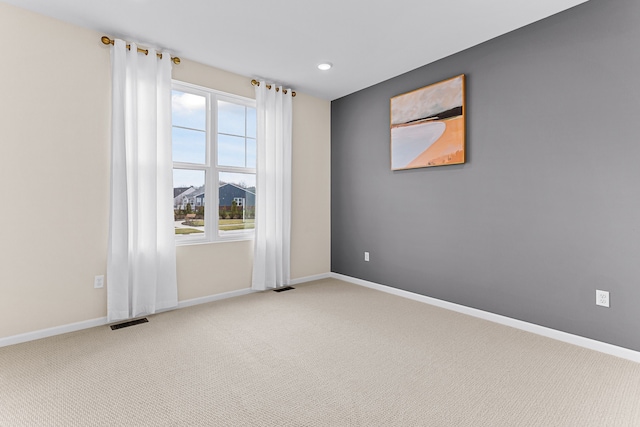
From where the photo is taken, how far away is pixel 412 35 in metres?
2.90

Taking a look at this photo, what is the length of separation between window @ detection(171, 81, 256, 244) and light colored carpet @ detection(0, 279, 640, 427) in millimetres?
1119

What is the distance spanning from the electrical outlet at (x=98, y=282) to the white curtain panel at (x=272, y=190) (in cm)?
156

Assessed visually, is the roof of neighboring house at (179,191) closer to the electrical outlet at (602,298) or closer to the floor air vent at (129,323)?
the floor air vent at (129,323)

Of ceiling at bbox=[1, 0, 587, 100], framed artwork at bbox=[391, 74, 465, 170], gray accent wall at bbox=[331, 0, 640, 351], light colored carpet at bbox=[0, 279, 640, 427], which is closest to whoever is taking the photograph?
light colored carpet at bbox=[0, 279, 640, 427]

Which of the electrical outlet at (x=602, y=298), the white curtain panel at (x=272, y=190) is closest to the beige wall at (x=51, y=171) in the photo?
the white curtain panel at (x=272, y=190)

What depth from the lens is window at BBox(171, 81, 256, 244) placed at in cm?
345

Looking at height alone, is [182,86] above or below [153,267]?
above

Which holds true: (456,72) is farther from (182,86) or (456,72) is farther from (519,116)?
(182,86)

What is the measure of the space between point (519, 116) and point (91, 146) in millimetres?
3861

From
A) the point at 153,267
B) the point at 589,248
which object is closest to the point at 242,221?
the point at 153,267

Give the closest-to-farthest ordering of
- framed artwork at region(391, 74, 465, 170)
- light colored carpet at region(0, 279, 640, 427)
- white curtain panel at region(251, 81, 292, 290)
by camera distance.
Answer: light colored carpet at region(0, 279, 640, 427) < framed artwork at region(391, 74, 465, 170) < white curtain panel at region(251, 81, 292, 290)

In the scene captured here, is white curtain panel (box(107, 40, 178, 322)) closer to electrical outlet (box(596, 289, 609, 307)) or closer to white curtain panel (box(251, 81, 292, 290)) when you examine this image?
white curtain panel (box(251, 81, 292, 290))

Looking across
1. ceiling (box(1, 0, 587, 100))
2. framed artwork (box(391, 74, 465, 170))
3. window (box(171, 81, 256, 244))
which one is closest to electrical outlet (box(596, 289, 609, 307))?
framed artwork (box(391, 74, 465, 170))

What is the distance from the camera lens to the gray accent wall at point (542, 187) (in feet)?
7.59
